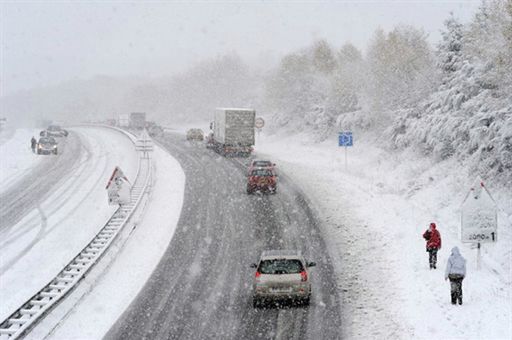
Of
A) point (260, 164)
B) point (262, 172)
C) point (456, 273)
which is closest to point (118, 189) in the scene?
point (262, 172)

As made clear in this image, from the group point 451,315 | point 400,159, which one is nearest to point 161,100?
point 400,159

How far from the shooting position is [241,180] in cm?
3841

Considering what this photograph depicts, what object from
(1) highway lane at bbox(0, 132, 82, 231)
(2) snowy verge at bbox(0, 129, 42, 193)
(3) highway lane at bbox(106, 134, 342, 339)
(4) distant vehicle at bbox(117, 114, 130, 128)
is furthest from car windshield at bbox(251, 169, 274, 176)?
(4) distant vehicle at bbox(117, 114, 130, 128)

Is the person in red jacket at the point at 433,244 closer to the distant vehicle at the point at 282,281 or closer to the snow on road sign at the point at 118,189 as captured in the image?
the distant vehicle at the point at 282,281

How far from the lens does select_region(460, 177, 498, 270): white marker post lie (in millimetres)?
17719

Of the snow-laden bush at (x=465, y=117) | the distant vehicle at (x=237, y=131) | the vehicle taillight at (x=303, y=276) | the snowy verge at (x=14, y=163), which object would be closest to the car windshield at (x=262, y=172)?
the snow-laden bush at (x=465, y=117)

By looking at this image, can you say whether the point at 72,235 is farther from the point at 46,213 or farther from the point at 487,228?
the point at 487,228

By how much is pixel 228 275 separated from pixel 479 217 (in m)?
8.48

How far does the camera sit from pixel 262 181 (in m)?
32.9

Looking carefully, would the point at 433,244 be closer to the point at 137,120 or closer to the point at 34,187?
the point at 34,187

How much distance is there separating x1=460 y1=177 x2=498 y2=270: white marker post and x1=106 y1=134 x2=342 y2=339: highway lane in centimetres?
458

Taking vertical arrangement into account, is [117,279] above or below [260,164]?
below

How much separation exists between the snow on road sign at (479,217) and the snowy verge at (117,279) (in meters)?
10.7

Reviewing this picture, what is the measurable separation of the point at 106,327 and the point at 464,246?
44.0 ft
